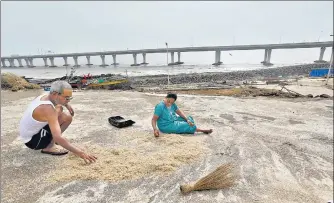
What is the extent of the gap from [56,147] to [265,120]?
249 inches

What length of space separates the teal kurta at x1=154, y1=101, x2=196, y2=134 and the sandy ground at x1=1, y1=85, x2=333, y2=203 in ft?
0.97

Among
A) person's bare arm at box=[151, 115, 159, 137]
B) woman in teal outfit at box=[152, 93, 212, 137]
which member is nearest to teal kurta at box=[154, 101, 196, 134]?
woman in teal outfit at box=[152, 93, 212, 137]

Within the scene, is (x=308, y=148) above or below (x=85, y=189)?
below

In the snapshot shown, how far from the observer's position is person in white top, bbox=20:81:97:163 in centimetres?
337

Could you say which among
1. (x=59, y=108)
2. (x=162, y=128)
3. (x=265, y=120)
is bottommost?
(x=265, y=120)

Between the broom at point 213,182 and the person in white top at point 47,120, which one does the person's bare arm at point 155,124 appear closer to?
the person in white top at point 47,120

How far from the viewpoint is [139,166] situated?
3.95 m

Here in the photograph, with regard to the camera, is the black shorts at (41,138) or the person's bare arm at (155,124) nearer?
the black shorts at (41,138)

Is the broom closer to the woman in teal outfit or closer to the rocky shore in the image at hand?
the woman in teal outfit

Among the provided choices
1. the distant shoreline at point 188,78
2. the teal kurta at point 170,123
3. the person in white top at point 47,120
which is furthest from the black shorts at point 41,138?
the distant shoreline at point 188,78

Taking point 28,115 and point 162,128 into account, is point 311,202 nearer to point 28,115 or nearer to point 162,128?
point 162,128

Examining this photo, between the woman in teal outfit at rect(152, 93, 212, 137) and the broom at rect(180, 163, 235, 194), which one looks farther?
the woman in teal outfit at rect(152, 93, 212, 137)

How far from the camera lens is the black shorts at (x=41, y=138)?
390cm

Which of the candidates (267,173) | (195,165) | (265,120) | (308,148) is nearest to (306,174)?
(267,173)
